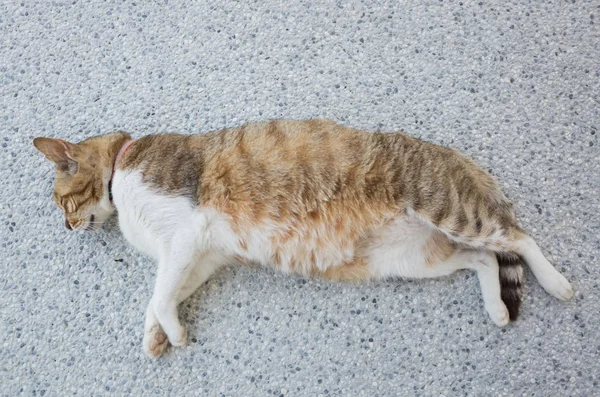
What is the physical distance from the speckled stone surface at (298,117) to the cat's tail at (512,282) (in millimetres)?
63

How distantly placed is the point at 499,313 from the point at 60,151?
4.99 ft

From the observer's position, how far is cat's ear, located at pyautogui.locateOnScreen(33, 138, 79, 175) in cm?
187

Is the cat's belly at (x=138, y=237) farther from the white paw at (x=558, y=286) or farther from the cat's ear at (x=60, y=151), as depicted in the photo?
the white paw at (x=558, y=286)

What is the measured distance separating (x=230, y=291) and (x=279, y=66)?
0.89 metres

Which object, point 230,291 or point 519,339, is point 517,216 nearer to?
point 519,339

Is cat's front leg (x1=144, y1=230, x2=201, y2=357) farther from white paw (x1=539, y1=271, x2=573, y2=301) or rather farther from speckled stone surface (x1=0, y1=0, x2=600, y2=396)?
white paw (x1=539, y1=271, x2=573, y2=301)

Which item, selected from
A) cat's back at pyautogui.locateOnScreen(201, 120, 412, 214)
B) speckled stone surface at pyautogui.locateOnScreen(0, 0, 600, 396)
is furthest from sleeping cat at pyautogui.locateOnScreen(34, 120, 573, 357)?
speckled stone surface at pyautogui.locateOnScreen(0, 0, 600, 396)

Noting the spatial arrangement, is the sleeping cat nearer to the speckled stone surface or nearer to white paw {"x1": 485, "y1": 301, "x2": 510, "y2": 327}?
white paw {"x1": 485, "y1": 301, "x2": 510, "y2": 327}

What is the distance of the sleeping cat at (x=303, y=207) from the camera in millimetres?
1801

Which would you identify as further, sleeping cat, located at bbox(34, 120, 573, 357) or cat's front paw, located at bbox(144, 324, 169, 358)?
cat's front paw, located at bbox(144, 324, 169, 358)

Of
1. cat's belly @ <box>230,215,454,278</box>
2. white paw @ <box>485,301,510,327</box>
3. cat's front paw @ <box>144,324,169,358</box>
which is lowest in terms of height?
cat's front paw @ <box>144,324,169,358</box>

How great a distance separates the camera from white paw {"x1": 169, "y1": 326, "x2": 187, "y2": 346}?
1898 millimetres

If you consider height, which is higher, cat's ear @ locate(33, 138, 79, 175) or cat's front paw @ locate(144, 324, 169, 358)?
cat's ear @ locate(33, 138, 79, 175)

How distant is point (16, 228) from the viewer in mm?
2172
